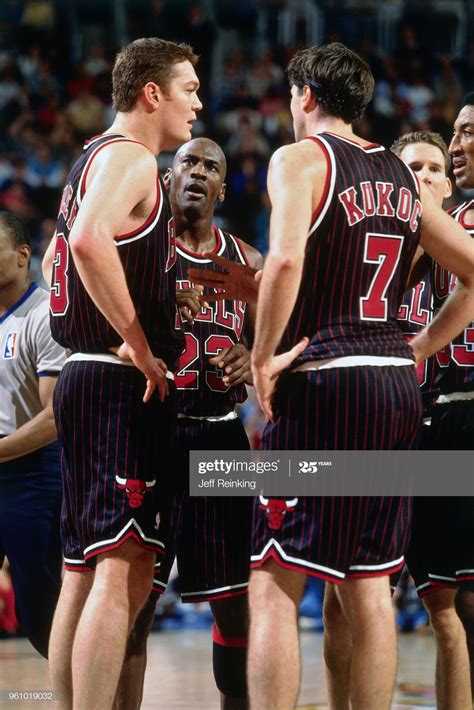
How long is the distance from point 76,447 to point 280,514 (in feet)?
2.61

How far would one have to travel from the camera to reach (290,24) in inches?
571

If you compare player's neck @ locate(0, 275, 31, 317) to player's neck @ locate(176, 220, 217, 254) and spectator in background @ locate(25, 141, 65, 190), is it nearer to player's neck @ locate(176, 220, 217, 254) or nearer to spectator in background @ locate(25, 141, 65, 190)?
player's neck @ locate(176, 220, 217, 254)

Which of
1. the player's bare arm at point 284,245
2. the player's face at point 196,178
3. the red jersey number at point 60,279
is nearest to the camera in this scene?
the player's bare arm at point 284,245

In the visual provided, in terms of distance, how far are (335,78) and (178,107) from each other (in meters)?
0.67

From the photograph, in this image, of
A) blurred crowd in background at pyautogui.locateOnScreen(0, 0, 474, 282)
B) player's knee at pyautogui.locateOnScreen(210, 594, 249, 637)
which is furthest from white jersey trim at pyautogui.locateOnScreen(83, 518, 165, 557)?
blurred crowd in background at pyautogui.locateOnScreen(0, 0, 474, 282)

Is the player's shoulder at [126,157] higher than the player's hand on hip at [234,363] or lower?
higher

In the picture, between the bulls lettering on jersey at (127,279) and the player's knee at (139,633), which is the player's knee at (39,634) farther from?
the bulls lettering on jersey at (127,279)

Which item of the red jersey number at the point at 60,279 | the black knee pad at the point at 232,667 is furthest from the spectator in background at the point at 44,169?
the black knee pad at the point at 232,667

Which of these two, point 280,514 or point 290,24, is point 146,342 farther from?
point 290,24

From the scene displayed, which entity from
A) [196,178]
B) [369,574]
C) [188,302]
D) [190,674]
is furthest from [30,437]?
[190,674]

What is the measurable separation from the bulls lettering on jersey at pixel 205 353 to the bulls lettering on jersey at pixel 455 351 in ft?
3.02

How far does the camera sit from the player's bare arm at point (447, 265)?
360 centimetres

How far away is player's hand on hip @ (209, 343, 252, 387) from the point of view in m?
4.36

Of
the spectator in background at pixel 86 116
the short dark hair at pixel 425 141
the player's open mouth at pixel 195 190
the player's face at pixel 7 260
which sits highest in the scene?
the spectator in background at pixel 86 116
